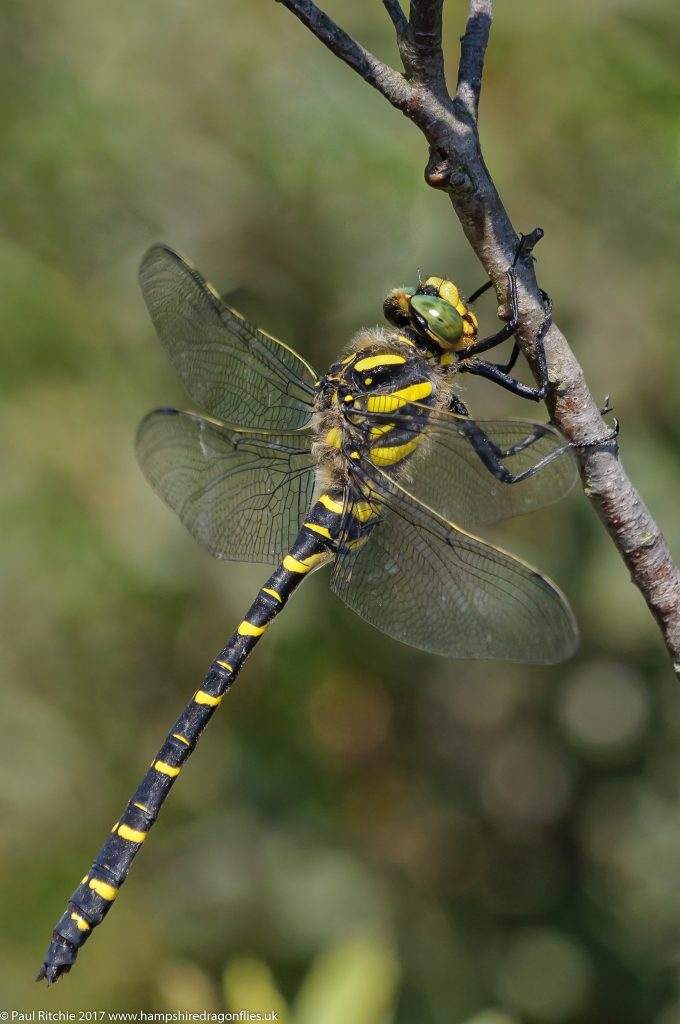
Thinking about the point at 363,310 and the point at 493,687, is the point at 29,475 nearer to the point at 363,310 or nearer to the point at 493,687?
the point at 363,310

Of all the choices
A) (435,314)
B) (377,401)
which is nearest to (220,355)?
(377,401)

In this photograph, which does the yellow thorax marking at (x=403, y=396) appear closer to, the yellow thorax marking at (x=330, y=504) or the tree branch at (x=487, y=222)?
the yellow thorax marking at (x=330, y=504)

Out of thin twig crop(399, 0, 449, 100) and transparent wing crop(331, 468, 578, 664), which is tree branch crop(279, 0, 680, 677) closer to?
thin twig crop(399, 0, 449, 100)

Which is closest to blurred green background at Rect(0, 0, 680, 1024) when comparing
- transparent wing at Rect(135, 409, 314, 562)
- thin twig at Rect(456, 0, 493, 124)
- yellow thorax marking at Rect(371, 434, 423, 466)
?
transparent wing at Rect(135, 409, 314, 562)

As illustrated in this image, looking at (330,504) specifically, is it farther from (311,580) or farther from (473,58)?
(473,58)

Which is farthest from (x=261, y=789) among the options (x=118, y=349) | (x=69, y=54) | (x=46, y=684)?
(x=69, y=54)

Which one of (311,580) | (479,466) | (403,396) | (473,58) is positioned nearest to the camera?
(473,58)

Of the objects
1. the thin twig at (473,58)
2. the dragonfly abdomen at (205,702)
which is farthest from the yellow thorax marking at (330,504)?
the thin twig at (473,58)
